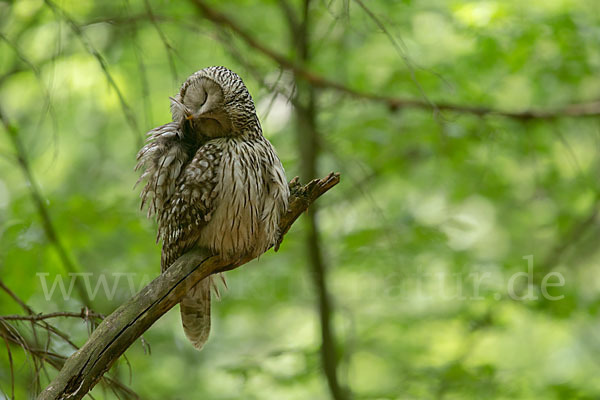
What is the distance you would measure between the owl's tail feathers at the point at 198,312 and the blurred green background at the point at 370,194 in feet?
2.44

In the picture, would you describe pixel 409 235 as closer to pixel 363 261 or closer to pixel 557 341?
pixel 363 261

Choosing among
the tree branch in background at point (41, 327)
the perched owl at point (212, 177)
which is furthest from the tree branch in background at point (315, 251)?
the tree branch in background at point (41, 327)

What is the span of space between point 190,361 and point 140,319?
520 centimetres

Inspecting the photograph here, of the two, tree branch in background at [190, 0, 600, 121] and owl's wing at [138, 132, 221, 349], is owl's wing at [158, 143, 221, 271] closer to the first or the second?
owl's wing at [138, 132, 221, 349]

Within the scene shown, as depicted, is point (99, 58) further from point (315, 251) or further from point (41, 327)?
point (315, 251)

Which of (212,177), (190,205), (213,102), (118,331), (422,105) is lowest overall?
(118,331)

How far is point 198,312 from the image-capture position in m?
2.88

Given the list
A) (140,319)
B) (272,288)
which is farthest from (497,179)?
(140,319)

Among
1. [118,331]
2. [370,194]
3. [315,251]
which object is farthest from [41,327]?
[315,251]

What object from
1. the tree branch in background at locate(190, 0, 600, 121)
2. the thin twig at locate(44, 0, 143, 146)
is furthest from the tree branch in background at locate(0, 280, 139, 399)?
the tree branch in background at locate(190, 0, 600, 121)

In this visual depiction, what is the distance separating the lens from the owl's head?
2.49m

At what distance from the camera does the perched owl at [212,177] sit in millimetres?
2502

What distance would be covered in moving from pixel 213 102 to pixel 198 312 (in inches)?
39.9

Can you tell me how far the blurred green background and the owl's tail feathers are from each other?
2.44 ft
